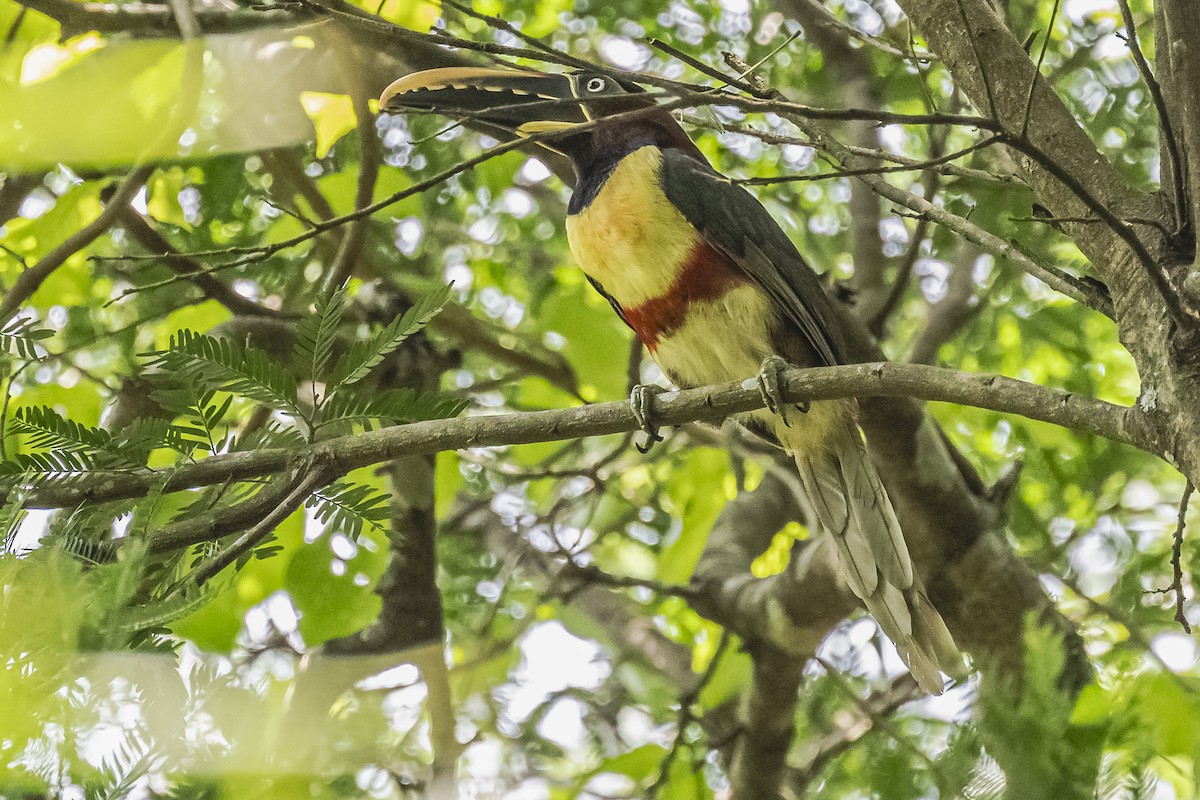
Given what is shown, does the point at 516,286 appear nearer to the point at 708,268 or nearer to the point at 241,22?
the point at 241,22

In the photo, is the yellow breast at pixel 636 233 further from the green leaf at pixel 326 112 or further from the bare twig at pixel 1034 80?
the bare twig at pixel 1034 80

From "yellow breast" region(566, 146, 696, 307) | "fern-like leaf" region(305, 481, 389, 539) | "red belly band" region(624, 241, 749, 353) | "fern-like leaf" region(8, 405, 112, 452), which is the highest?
"yellow breast" region(566, 146, 696, 307)

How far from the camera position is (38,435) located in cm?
241

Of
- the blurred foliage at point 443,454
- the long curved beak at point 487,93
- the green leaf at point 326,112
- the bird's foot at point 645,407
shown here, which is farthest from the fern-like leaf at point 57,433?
the green leaf at point 326,112

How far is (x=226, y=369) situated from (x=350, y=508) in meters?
0.41

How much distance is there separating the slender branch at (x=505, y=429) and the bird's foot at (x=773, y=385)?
2.7 inches

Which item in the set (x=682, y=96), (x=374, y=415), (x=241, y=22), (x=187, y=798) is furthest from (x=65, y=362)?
(x=682, y=96)

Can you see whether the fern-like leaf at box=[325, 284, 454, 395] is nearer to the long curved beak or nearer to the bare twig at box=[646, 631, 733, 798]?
the long curved beak

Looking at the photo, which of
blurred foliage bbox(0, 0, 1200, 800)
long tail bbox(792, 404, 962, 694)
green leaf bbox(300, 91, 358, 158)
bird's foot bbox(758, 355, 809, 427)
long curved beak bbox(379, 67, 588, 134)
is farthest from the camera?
green leaf bbox(300, 91, 358, 158)

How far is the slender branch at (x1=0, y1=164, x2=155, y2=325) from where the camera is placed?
11.0 ft

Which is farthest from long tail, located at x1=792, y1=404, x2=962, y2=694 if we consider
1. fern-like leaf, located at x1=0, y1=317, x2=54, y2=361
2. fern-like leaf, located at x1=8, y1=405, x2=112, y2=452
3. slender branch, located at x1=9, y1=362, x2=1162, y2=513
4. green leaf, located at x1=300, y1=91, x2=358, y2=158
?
fern-like leaf, located at x1=0, y1=317, x2=54, y2=361

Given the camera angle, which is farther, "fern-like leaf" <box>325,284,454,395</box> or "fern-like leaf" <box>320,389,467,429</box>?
"fern-like leaf" <box>320,389,467,429</box>

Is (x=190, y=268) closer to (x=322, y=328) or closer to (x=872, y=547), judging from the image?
(x=322, y=328)

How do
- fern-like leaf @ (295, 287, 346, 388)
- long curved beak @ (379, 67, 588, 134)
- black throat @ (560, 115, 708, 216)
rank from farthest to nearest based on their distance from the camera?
black throat @ (560, 115, 708, 216) → long curved beak @ (379, 67, 588, 134) → fern-like leaf @ (295, 287, 346, 388)
